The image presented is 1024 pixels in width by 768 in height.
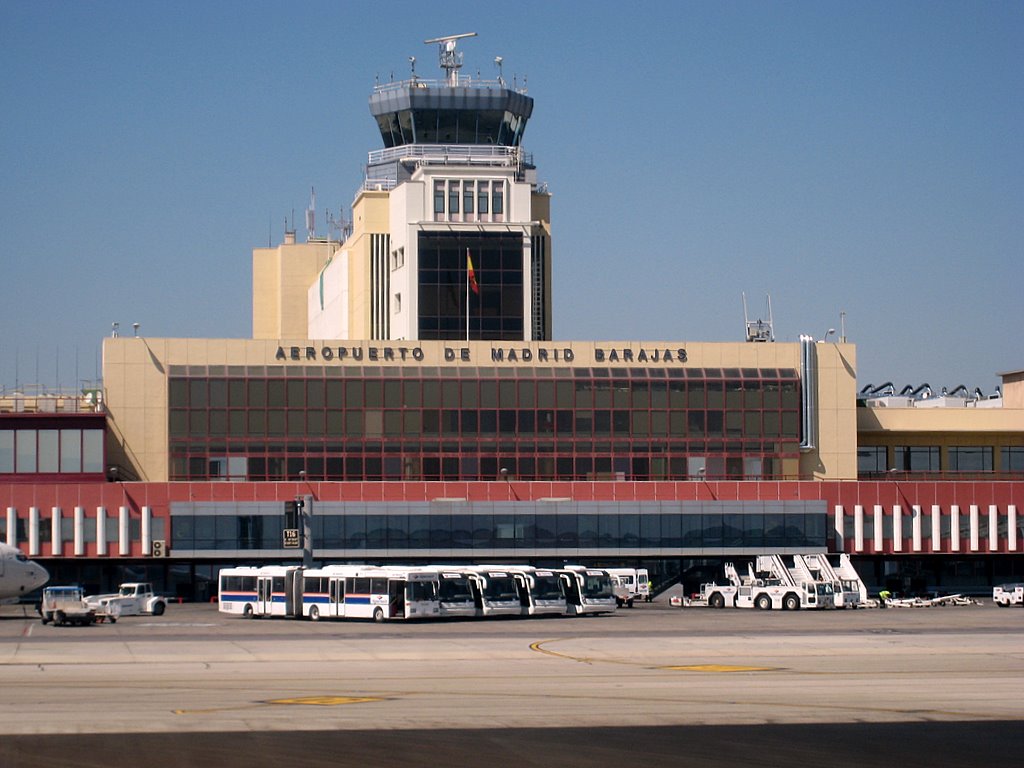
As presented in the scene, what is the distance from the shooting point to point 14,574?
78188 millimetres

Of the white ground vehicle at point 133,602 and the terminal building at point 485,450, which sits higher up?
the terminal building at point 485,450

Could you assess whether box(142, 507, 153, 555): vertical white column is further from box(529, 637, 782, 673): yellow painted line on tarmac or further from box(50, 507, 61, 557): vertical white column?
box(529, 637, 782, 673): yellow painted line on tarmac

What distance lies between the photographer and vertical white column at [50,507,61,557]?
112 meters

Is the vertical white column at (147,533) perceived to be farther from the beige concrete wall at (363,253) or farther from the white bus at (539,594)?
the white bus at (539,594)

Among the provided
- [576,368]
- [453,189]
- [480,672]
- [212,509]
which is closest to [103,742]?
[480,672]

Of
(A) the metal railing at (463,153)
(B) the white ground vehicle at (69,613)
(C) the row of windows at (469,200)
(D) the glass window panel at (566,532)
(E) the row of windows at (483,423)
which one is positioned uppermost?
(A) the metal railing at (463,153)

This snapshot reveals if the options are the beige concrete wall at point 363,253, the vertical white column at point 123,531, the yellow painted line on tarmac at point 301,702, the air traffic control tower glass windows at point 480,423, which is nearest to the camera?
the yellow painted line on tarmac at point 301,702

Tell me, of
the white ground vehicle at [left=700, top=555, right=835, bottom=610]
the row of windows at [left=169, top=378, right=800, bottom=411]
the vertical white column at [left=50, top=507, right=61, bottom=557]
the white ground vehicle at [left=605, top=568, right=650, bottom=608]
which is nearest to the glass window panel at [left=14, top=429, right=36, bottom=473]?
the vertical white column at [left=50, top=507, right=61, bottom=557]

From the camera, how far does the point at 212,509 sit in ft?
374

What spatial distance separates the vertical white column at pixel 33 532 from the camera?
111m

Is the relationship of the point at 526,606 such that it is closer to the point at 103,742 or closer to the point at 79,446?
the point at 79,446

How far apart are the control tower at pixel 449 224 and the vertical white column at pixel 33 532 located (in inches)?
1311

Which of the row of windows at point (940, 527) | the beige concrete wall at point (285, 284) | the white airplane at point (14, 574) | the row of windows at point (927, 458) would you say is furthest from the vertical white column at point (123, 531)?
the row of windows at point (927, 458)

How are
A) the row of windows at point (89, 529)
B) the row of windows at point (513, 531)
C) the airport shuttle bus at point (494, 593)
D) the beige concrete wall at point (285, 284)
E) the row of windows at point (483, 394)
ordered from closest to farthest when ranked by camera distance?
1. the airport shuttle bus at point (494, 593)
2. the row of windows at point (89, 529)
3. the row of windows at point (513, 531)
4. the row of windows at point (483, 394)
5. the beige concrete wall at point (285, 284)
